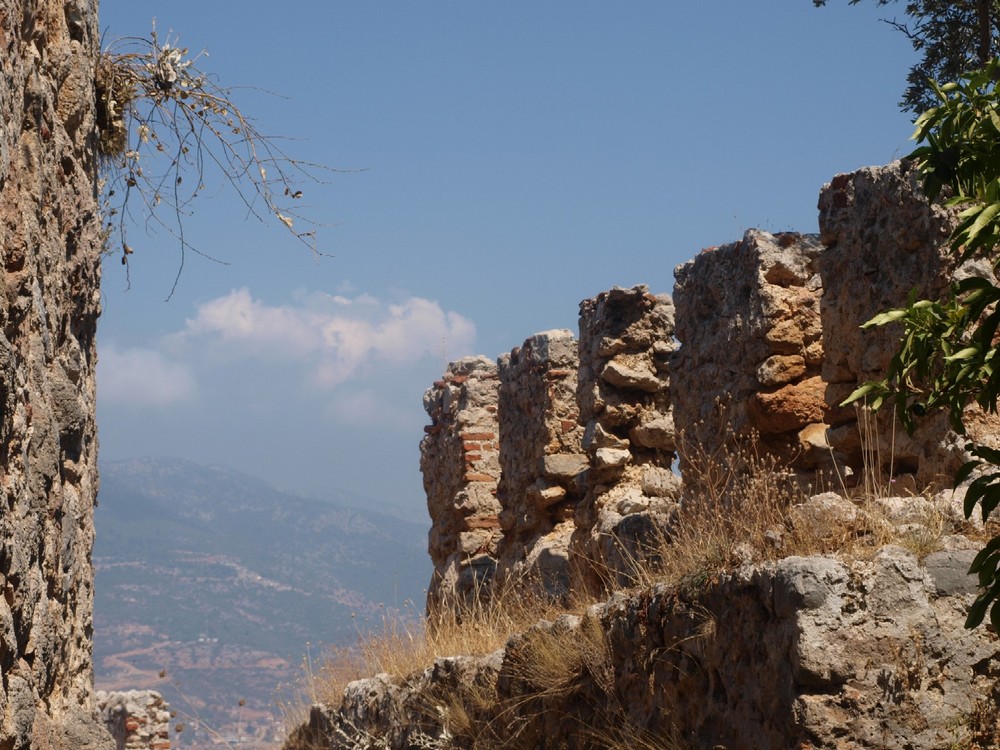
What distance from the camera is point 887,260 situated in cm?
673

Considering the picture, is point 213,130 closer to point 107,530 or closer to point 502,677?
point 502,677

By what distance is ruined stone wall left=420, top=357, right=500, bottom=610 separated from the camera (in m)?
13.0

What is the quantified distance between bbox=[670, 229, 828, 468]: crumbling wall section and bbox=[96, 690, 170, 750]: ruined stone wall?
9.40 m

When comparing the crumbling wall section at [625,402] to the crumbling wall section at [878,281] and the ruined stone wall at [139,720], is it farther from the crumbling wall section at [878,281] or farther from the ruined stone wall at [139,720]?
the ruined stone wall at [139,720]

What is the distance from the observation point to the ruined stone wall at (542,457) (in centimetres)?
1126

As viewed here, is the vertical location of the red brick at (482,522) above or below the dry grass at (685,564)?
above

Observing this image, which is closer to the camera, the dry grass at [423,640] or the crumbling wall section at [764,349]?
the crumbling wall section at [764,349]

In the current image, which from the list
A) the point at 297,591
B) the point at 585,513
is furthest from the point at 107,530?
the point at 585,513

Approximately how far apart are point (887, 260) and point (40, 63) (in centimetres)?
421

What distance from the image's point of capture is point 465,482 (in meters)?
13.3

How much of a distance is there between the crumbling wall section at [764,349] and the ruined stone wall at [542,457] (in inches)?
109

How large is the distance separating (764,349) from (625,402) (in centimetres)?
265

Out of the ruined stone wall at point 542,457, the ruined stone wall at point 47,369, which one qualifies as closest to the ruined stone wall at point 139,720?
the ruined stone wall at point 542,457

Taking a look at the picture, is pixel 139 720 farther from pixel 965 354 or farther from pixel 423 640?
pixel 965 354
